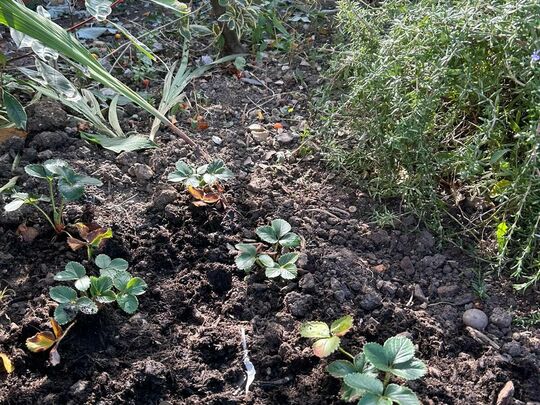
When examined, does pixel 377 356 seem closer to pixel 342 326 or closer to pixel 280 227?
pixel 342 326

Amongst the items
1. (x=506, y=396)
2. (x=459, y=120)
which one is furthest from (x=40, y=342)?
(x=459, y=120)

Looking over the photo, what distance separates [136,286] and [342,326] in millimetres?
479

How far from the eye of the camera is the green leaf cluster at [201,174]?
1.88m

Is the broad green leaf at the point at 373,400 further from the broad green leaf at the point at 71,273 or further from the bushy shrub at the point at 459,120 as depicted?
the broad green leaf at the point at 71,273

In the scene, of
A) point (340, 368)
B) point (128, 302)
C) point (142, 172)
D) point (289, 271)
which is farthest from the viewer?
point (142, 172)

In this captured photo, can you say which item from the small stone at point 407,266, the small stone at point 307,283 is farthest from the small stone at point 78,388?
the small stone at point 407,266

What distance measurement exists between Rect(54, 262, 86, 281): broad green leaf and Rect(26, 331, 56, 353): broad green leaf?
0.13 metres

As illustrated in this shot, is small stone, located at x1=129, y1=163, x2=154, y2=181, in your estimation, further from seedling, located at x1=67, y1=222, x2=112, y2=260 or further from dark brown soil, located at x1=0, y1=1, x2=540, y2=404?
seedling, located at x1=67, y1=222, x2=112, y2=260

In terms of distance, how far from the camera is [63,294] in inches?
62.7

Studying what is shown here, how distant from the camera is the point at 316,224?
6.33 feet

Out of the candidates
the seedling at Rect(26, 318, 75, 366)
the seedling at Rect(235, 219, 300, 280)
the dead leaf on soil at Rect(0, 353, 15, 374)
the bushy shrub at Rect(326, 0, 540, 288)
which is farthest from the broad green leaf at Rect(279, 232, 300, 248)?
the dead leaf on soil at Rect(0, 353, 15, 374)

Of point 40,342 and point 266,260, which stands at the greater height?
point 266,260

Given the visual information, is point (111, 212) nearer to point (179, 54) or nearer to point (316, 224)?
point (316, 224)

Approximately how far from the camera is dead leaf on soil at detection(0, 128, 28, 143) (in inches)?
80.5
